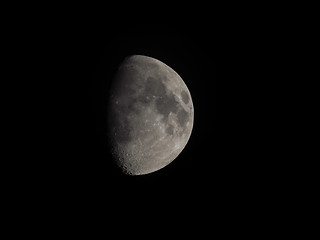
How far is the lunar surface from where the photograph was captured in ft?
14.7

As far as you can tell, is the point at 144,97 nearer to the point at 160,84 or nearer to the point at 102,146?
the point at 160,84

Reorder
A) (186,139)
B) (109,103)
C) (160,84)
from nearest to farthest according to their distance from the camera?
(109,103) < (160,84) < (186,139)

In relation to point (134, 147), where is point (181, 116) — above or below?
above

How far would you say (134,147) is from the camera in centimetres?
468

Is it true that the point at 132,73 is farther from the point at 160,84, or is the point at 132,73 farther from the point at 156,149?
the point at 156,149

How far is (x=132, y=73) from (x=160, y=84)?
19.9 inches

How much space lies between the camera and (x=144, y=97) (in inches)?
178

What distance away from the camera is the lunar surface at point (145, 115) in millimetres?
4488

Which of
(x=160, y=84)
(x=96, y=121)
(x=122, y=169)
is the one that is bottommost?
(x=122, y=169)

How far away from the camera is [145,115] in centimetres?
448

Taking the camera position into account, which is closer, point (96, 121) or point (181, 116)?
point (96, 121)

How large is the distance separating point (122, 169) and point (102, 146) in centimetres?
64

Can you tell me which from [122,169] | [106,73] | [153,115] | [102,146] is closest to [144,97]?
[153,115]

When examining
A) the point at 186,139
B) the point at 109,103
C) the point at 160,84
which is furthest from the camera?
the point at 186,139
